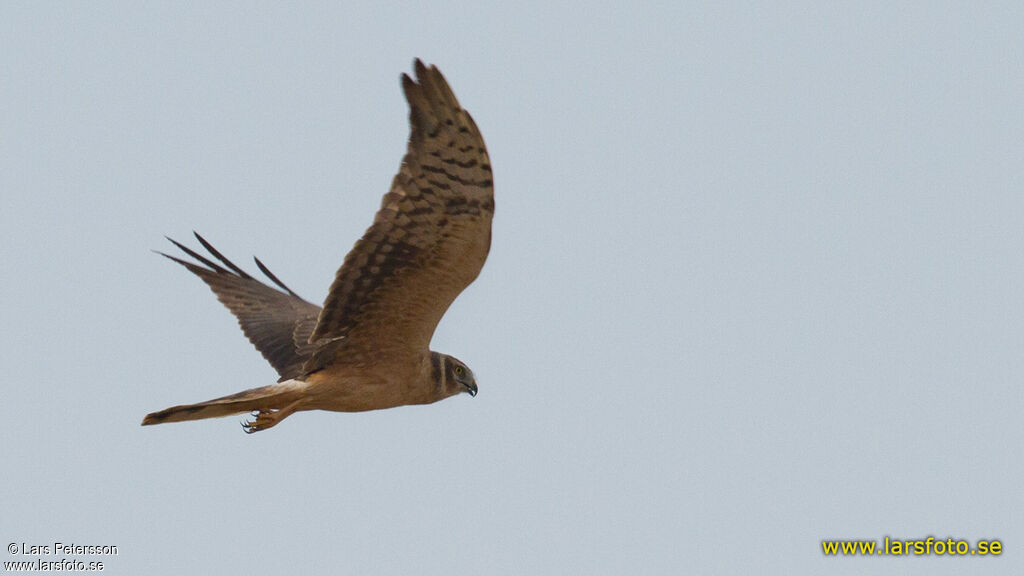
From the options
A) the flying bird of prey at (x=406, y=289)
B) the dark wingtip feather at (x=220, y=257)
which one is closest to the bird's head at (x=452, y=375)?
the flying bird of prey at (x=406, y=289)

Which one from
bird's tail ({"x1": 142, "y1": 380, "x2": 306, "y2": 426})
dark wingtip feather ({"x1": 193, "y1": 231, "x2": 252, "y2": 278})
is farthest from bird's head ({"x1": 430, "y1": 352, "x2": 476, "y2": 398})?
dark wingtip feather ({"x1": 193, "y1": 231, "x2": 252, "y2": 278})

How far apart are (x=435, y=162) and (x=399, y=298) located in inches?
47.9

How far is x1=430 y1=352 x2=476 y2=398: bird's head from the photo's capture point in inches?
402

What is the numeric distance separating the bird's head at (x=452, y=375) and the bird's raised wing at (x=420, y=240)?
0.41 metres

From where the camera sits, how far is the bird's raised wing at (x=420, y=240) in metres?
8.39

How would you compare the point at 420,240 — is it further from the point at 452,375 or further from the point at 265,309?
the point at 265,309

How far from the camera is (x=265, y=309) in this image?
12188 mm

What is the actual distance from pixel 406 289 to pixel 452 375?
52.2 inches

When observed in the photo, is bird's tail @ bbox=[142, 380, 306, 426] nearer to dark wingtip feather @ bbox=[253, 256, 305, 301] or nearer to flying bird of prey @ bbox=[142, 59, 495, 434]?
flying bird of prey @ bbox=[142, 59, 495, 434]

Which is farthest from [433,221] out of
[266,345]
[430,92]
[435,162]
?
[266,345]

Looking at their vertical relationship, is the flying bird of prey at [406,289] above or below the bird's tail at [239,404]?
above

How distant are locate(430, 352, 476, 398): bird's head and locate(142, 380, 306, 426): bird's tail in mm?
1062

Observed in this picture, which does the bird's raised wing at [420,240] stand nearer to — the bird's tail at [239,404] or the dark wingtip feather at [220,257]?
the bird's tail at [239,404]

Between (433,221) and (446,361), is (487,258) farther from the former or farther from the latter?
(446,361)
